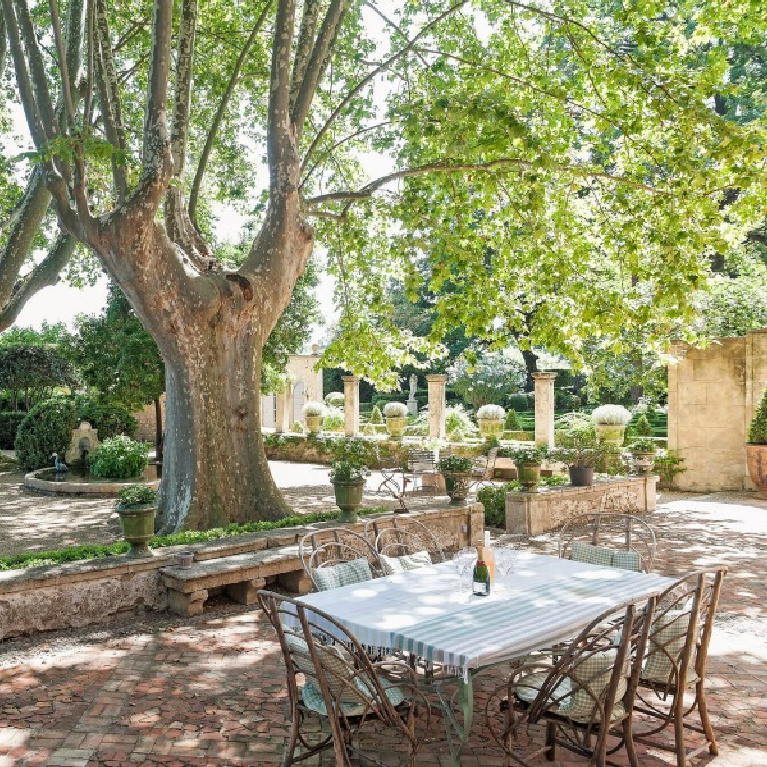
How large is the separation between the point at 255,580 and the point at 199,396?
256cm

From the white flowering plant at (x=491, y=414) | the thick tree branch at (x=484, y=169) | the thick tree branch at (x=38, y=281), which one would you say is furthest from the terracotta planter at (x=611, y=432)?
the thick tree branch at (x=38, y=281)

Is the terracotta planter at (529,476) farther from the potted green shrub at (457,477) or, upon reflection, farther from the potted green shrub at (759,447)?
the potted green shrub at (759,447)

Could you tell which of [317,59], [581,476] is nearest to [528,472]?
[581,476]

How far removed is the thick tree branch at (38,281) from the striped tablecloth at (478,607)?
7.21m

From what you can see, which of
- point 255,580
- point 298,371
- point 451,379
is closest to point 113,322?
point 255,580

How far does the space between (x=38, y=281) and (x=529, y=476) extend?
7094 millimetres

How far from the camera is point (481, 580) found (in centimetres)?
428

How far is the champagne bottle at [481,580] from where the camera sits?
167 inches

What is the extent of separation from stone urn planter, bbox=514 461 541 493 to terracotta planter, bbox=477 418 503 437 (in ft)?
28.3

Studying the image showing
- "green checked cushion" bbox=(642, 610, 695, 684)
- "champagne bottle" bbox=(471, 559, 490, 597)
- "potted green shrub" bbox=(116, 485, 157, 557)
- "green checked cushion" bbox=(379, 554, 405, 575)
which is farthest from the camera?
"potted green shrub" bbox=(116, 485, 157, 557)

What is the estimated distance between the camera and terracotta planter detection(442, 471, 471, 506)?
31.5ft

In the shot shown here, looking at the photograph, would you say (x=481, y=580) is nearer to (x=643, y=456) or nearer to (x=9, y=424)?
(x=643, y=456)

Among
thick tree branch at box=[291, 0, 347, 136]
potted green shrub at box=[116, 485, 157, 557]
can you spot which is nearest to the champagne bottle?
potted green shrub at box=[116, 485, 157, 557]

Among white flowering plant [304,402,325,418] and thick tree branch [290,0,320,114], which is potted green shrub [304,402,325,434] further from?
thick tree branch [290,0,320,114]
